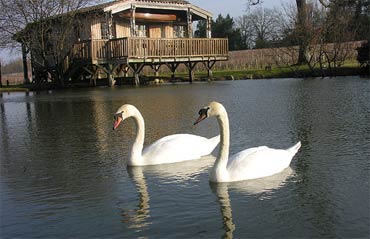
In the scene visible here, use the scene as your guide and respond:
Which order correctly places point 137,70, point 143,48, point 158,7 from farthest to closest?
point 158,7 < point 137,70 < point 143,48

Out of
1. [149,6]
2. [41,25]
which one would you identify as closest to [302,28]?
[149,6]

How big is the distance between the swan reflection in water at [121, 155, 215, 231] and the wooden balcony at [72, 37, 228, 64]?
2598 centimetres

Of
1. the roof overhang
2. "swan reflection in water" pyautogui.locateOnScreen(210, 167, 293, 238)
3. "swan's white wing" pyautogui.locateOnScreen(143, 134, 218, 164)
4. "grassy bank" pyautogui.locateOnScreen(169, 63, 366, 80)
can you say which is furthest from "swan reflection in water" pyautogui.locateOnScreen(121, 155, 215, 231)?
"grassy bank" pyautogui.locateOnScreen(169, 63, 366, 80)

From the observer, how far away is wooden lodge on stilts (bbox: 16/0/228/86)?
121ft

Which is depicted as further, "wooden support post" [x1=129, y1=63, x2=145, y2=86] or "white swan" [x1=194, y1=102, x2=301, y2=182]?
"wooden support post" [x1=129, y1=63, x2=145, y2=86]

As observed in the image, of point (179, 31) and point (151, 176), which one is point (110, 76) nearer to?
point (179, 31)

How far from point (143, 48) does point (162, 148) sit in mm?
26724

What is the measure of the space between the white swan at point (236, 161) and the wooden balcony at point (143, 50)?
2779 cm

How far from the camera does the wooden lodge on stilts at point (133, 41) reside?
36.8 m

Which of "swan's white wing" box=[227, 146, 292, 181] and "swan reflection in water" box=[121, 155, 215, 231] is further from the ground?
"swan's white wing" box=[227, 146, 292, 181]

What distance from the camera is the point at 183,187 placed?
8422mm

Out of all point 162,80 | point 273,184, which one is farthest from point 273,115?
point 162,80

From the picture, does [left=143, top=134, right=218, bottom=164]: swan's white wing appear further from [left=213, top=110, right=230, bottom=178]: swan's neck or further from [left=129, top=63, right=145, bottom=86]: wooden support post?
[left=129, top=63, right=145, bottom=86]: wooden support post

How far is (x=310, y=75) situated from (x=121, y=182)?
105ft
